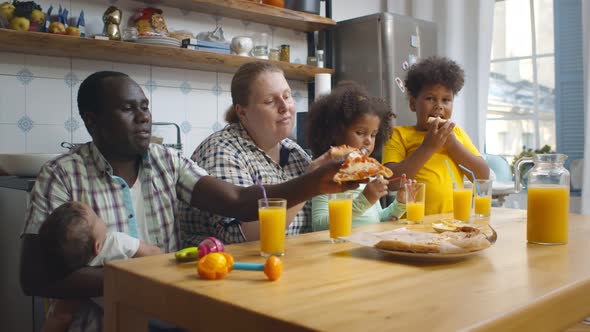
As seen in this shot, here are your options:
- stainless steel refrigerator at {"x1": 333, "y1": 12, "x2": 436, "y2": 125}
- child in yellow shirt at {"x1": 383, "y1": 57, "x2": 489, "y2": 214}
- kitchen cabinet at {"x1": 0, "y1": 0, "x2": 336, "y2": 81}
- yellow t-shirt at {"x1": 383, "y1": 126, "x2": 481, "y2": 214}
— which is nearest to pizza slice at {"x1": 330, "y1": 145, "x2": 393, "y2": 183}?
child in yellow shirt at {"x1": 383, "y1": 57, "x2": 489, "y2": 214}

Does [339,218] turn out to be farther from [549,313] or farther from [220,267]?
[549,313]

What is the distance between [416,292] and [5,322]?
6.77 feet

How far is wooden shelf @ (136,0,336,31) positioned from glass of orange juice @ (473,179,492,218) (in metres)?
2.13

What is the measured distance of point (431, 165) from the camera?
244cm

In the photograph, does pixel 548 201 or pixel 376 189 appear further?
pixel 376 189

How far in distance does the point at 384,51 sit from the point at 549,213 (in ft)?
9.07

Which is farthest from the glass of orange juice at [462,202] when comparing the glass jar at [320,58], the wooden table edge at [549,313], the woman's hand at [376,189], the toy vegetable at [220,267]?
the glass jar at [320,58]

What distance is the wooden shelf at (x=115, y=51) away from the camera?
106 inches

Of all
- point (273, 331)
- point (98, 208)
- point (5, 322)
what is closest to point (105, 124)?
point (98, 208)

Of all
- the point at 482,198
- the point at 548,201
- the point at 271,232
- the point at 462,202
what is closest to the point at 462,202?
the point at 462,202

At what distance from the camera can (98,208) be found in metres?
1.52

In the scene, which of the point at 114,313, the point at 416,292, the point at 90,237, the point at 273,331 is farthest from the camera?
the point at 90,237

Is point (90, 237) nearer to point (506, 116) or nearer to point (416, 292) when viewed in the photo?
point (416, 292)

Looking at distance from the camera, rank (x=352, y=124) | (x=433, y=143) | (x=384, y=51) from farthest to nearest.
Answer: (x=384, y=51) → (x=433, y=143) → (x=352, y=124)
